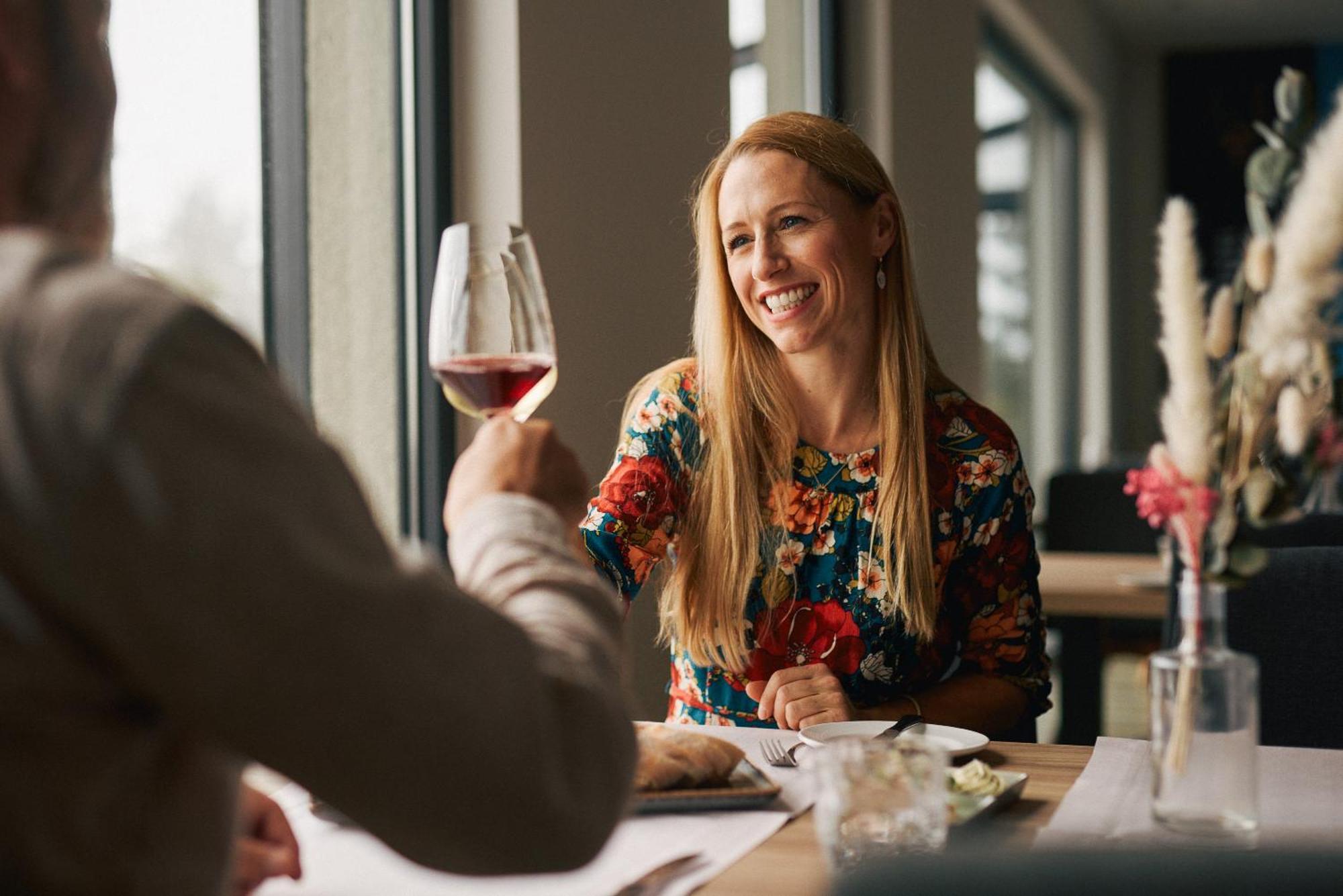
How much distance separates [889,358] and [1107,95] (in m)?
6.86

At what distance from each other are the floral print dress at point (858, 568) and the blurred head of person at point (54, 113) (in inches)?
45.2

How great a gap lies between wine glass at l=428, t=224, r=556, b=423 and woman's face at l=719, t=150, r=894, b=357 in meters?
0.89

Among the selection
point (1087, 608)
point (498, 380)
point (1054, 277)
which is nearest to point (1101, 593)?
point (1087, 608)

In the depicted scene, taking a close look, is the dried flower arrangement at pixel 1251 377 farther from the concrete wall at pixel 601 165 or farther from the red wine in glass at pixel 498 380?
the concrete wall at pixel 601 165

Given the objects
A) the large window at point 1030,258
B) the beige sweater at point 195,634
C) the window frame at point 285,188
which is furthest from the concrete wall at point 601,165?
the large window at point 1030,258

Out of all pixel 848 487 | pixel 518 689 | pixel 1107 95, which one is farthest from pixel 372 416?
pixel 1107 95

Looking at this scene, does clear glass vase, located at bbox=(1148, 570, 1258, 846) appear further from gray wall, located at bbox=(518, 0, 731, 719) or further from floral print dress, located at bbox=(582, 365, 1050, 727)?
gray wall, located at bbox=(518, 0, 731, 719)

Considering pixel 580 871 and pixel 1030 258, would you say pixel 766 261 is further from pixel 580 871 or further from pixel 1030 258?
pixel 1030 258

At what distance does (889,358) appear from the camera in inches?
70.8

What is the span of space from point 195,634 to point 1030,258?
710cm

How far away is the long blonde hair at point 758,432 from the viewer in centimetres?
169

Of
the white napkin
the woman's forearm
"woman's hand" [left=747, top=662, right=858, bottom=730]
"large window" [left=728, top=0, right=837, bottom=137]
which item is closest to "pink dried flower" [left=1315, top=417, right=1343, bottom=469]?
the white napkin

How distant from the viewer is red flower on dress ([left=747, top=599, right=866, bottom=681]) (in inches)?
66.0

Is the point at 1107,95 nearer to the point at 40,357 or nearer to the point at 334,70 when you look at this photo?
the point at 334,70
